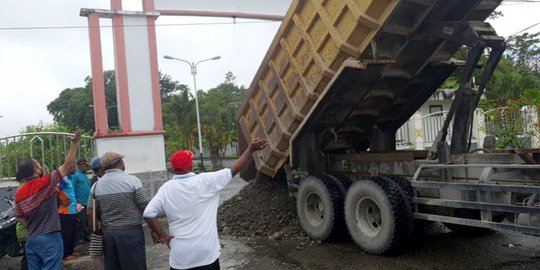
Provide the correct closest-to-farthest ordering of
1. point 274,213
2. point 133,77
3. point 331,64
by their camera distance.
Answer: point 331,64
point 274,213
point 133,77

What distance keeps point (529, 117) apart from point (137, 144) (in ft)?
31.3

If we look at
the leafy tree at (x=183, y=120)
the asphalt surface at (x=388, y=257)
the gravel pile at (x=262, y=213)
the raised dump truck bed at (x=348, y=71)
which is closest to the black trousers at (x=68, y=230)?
the asphalt surface at (x=388, y=257)

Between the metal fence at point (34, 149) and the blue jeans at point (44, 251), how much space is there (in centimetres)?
456

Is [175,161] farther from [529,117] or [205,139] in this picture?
[205,139]

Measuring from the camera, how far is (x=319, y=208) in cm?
661

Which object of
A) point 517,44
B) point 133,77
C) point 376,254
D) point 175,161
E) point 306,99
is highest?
point 517,44

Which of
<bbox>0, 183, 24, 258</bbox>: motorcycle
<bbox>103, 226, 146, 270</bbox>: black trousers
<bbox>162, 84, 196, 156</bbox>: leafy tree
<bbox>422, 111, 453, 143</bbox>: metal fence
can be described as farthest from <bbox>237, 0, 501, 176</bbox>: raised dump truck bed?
<bbox>162, 84, 196, 156</bbox>: leafy tree

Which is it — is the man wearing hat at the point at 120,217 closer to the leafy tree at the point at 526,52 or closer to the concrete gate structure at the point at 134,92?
the concrete gate structure at the point at 134,92

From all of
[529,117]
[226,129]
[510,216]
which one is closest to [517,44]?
[226,129]

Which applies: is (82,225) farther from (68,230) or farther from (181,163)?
(181,163)

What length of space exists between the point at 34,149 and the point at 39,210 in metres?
5.13

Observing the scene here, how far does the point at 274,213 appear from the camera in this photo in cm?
746

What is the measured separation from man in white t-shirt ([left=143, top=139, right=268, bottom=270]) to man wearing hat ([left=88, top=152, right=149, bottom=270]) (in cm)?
71

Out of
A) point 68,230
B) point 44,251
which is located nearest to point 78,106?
point 68,230
